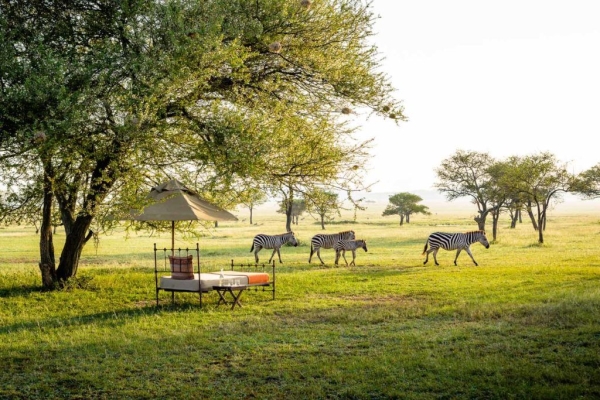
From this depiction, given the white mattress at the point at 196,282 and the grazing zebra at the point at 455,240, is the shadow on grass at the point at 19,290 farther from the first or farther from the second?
the grazing zebra at the point at 455,240

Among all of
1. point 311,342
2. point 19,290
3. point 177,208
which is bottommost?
point 311,342

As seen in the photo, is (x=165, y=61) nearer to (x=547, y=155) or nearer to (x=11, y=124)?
(x=11, y=124)

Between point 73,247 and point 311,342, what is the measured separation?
37.1 ft

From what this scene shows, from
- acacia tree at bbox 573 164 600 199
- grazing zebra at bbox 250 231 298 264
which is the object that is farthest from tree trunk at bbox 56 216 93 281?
acacia tree at bbox 573 164 600 199

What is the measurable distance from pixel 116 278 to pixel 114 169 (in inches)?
259

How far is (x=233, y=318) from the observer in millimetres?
14250

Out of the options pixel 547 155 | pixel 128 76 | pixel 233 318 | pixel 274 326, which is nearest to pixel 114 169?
pixel 128 76

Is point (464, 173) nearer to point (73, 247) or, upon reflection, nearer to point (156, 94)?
point (73, 247)

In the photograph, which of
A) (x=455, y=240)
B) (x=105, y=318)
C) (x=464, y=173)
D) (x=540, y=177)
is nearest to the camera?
(x=105, y=318)

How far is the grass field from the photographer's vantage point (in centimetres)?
859

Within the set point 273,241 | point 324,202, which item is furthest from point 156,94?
point 273,241

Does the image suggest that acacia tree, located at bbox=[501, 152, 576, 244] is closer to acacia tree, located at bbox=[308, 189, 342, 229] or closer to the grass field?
the grass field

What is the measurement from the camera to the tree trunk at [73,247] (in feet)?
64.1

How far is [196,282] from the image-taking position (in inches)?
622
